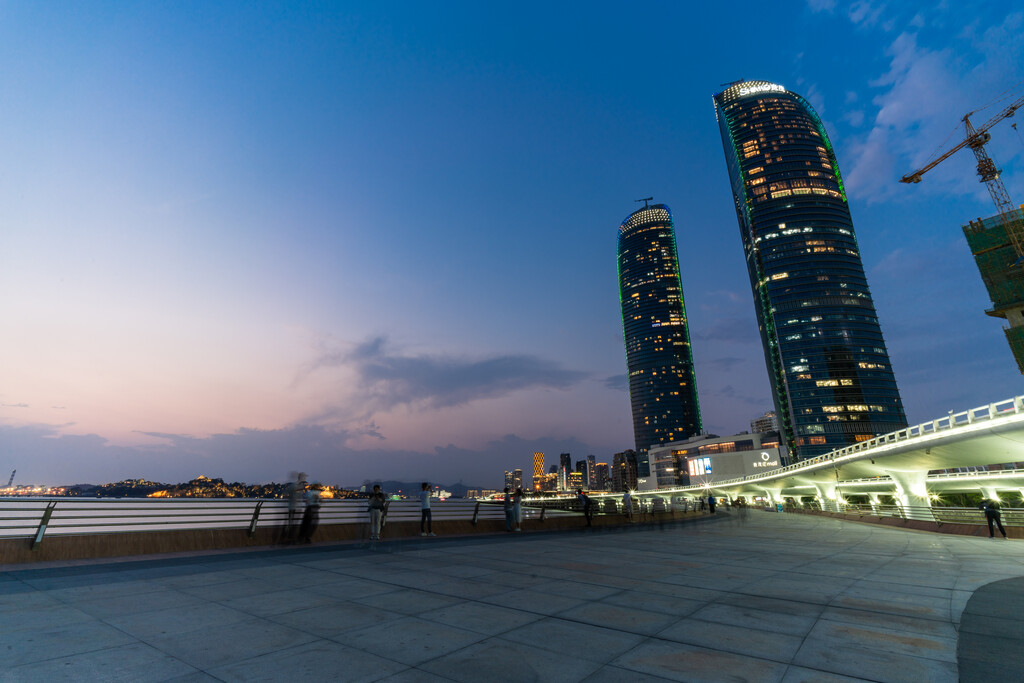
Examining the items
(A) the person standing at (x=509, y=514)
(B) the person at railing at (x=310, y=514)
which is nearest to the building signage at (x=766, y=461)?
(A) the person standing at (x=509, y=514)

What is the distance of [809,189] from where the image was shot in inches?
7175

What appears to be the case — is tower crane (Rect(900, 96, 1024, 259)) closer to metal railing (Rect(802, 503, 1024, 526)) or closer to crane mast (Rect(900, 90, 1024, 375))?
crane mast (Rect(900, 90, 1024, 375))

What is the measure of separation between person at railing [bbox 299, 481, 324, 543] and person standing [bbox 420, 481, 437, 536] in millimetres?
3458

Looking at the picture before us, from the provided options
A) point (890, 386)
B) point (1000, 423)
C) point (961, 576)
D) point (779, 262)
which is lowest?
point (961, 576)

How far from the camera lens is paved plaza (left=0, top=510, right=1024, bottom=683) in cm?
429

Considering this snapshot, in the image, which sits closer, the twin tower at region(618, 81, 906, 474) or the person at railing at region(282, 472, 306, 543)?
the person at railing at region(282, 472, 306, 543)

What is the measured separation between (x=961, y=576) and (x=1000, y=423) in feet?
131

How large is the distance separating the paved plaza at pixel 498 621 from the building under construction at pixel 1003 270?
186530mm

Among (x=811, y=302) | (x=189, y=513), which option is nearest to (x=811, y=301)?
(x=811, y=302)

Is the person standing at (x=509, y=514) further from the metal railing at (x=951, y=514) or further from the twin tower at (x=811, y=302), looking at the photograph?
the twin tower at (x=811, y=302)

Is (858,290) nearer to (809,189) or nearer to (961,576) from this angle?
(809,189)

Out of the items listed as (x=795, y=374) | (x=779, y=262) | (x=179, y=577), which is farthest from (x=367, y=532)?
(x=779, y=262)

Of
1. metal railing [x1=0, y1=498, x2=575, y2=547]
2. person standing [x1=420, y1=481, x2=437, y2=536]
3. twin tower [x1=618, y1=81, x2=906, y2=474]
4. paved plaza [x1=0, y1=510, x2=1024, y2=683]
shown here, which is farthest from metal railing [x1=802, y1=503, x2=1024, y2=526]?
twin tower [x1=618, y1=81, x2=906, y2=474]

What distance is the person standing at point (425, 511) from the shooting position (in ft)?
54.7
